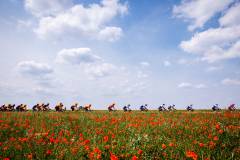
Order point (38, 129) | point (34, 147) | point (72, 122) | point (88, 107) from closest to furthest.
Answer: point (34, 147), point (38, 129), point (72, 122), point (88, 107)

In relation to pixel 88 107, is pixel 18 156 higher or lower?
lower

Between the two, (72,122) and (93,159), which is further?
(72,122)

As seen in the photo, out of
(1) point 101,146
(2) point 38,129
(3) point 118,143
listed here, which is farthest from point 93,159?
(2) point 38,129

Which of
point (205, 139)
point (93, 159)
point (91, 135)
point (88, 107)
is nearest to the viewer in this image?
point (93, 159)

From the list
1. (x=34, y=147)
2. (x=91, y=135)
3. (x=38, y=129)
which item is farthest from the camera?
(x=38, y=129)

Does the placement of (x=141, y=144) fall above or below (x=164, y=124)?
below

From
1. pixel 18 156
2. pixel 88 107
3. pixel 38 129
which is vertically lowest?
pixel 18 156

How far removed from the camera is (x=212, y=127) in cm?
1067

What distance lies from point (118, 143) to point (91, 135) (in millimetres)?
1906

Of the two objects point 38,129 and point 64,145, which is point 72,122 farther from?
point 64,145

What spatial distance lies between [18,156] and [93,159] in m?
2.42

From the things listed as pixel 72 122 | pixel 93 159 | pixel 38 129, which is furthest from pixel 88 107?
pixel 93 159

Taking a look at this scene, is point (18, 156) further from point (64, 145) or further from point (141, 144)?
point (141, 144)

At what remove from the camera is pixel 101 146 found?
855cm
